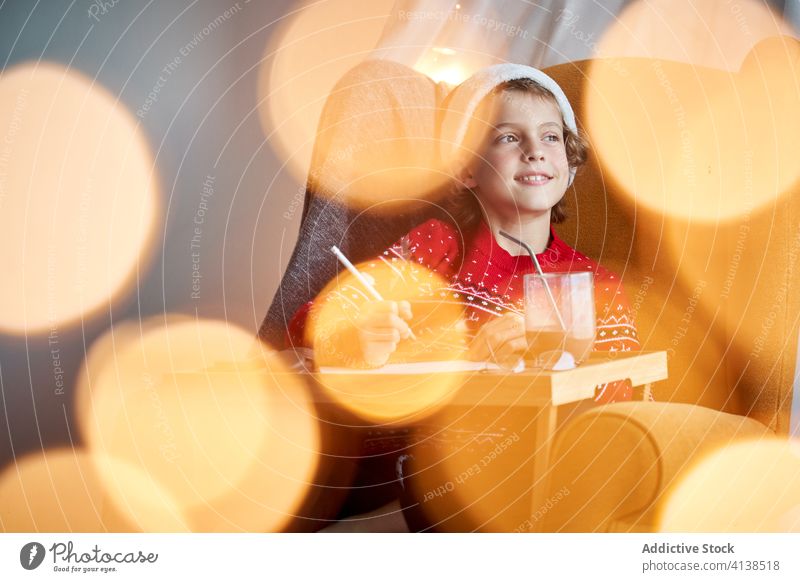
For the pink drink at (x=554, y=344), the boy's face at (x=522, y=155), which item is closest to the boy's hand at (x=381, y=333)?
the pink drink at (x=554, y=344)

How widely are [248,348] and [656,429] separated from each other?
15.8 inches

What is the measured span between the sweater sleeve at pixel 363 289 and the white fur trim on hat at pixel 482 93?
103 mm

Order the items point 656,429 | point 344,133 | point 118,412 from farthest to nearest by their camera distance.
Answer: point 344,133 < point 118,412 < point 656,429

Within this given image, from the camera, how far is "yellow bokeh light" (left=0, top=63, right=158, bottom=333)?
80 cm

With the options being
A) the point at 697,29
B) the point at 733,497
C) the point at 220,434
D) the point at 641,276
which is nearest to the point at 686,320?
the point at 641,276

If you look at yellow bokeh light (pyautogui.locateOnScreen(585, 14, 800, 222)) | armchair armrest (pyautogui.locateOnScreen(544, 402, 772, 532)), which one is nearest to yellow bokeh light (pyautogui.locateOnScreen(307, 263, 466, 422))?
armchair armrest (pyautogui.locateOnScreen(544, 402, 772, 532))

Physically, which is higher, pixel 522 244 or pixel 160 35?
pixel 160 35

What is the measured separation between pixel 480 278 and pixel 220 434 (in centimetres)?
29

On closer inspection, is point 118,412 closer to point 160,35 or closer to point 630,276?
point 160,35

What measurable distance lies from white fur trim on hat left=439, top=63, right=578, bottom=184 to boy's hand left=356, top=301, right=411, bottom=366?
0.25m

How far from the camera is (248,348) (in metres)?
0.81

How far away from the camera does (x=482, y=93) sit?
2.74 ft

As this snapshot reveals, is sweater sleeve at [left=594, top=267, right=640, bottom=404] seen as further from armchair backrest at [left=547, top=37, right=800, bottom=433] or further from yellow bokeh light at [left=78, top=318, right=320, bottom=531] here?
yellow bokeh light at [left=78, top=318, right=320, bottom=531]
